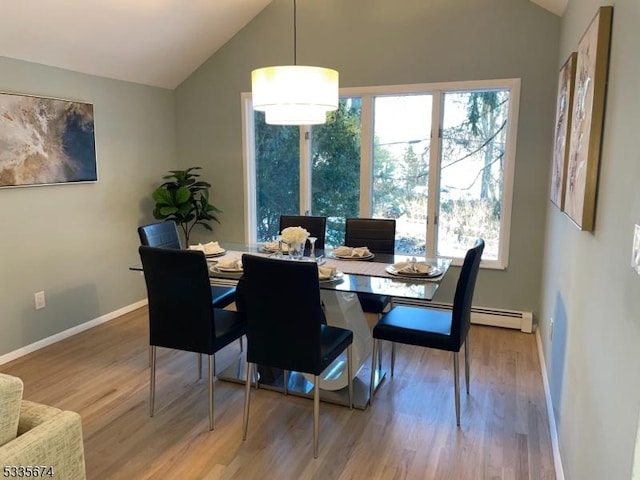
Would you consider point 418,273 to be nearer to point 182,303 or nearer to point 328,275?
point 328,275

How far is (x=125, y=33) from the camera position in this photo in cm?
371

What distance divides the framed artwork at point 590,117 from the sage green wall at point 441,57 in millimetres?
1723

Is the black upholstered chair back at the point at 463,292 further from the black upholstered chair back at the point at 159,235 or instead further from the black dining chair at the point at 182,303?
the black upholstered chair back at the point at 159,235

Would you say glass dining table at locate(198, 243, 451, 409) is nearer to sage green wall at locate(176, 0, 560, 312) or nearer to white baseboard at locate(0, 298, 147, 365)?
sage green wall at locate(176, 0, 560, 312)

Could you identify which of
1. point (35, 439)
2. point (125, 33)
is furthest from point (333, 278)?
point (125, 33)

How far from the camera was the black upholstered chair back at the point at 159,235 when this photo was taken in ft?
10.5

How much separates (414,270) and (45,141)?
111 inches

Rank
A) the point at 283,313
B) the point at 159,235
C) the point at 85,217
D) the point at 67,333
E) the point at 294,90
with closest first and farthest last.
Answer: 1. the point at 283,313
2. the point at 294,90
3. the point at 159,235
4. the point at 67,333
5. the point at 85,217

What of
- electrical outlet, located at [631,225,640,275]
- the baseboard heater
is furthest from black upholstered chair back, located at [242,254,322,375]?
the baseboard heater

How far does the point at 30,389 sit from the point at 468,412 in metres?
2.67

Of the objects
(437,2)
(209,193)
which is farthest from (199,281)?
(437,2)

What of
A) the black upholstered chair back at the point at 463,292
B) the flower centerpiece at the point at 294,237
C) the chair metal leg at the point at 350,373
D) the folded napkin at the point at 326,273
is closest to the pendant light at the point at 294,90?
the flower centerpiece at the point at 294,237

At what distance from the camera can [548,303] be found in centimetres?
330

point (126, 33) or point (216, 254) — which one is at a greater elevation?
point (126, 33)
